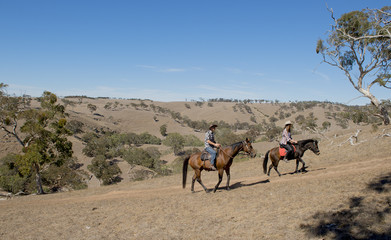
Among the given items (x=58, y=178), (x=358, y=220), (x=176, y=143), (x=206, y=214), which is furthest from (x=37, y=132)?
(x=176, y=143)

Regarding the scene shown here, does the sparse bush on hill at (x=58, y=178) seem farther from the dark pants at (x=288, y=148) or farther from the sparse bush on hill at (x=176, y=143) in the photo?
the sparse bush on hill at (x=176, y=143)

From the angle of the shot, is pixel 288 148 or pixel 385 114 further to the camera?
pixel 385 114

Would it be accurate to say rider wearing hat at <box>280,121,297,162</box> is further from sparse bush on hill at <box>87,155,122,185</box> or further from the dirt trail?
sparse bush on hill at <box>87,155,122,185</box>

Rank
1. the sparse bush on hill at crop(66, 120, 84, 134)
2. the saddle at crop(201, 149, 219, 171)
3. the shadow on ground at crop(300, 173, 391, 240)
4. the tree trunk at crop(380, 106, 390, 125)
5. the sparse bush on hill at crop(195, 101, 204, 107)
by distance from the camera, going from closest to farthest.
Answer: the shadow on ground at crop(300, 173, 391, 240)
the saddle at crop(201, 149, 219, 171)
the tree trunk at crop(380, 106, 390, 125)
the sparse bush on hill at crop(66, 120, 84, 134)
the sparse bush on hill at crop(195, 101, 204, 107)

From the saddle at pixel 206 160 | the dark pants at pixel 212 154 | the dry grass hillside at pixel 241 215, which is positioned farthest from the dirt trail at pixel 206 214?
the dark pants at pixel 212 154

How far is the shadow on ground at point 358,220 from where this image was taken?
582 cm

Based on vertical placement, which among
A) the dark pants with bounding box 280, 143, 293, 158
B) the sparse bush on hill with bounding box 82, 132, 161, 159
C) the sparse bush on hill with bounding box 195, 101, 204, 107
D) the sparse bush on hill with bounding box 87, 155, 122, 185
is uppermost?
the sparse bush on hill with bounding box 195, 101, 204, 107

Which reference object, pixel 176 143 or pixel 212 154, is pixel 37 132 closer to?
pixel 212 154

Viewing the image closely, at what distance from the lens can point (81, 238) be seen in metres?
8.51

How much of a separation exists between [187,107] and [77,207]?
6050 inches

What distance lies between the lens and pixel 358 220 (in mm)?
6406

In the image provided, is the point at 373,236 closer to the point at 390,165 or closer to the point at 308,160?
the point at 390,165

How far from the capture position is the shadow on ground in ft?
19.1

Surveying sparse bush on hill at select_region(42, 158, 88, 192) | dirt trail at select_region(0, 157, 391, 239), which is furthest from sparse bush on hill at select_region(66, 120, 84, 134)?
dirt trail at select_region(0, 157, 391, 239)
